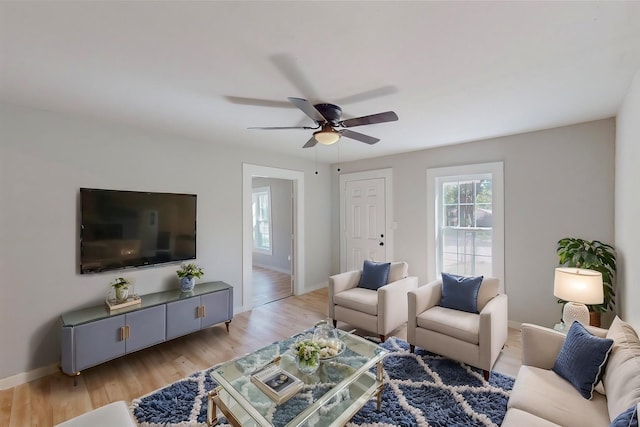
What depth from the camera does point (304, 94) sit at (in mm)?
2256

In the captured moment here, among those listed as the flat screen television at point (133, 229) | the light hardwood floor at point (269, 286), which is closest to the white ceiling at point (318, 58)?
the flat screen television at point (133, 229)

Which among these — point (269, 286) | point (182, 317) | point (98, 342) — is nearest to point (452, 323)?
point (182, 317)

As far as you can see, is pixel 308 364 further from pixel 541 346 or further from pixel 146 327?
pixel 146 327

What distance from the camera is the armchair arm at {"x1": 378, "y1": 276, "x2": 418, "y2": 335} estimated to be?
3.08 metres

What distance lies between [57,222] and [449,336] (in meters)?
3.86

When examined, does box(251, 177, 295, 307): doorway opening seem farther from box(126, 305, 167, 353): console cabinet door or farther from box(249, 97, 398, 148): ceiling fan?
box(249, 97, 398, 148): ceiling fan

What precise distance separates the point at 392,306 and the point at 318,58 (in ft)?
8.61

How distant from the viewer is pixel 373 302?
10.5ft

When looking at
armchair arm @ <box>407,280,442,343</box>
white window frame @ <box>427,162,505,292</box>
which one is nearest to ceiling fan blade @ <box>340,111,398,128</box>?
armchair arm @ <box>407,280,442,343</box>

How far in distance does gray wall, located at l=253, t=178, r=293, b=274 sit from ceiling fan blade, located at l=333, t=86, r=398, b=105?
4.21 meters

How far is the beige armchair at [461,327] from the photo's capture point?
2396mm

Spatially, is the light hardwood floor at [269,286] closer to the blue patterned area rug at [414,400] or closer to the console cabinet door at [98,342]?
the console cabinet door at [98,342]

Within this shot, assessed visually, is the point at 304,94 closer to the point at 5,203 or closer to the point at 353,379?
the point at 353,379

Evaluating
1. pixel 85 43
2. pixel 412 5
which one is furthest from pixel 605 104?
pixel 85 43
